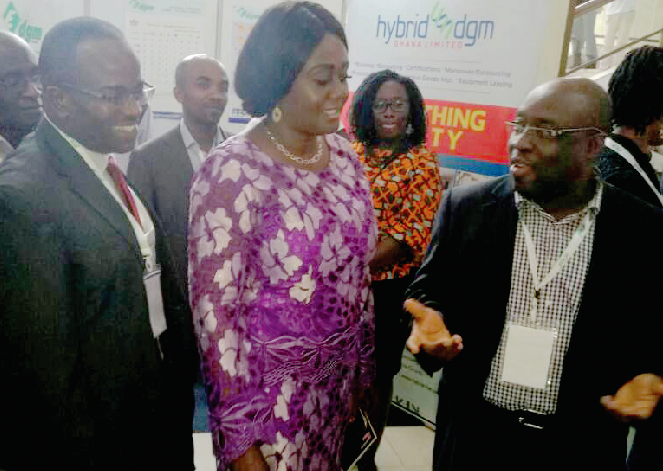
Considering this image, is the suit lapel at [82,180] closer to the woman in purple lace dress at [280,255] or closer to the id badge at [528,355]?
the woman in purple lace dress at [280,255]

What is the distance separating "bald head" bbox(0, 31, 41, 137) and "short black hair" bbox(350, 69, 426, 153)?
1.33 m

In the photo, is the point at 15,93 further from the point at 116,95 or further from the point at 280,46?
the point at 280,46

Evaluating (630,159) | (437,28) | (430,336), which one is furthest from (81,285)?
(437,28)

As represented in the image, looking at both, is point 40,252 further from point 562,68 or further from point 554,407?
point 562,68

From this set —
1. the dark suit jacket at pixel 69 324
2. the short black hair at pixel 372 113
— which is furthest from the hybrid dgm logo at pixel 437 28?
the dark suit jacket at pixel 69 324

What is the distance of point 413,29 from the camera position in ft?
11.1

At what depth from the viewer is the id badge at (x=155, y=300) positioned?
4.81 feet

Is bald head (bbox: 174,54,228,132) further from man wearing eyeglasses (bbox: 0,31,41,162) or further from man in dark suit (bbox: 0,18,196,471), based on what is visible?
man in dark suit (bbox: 0,18,196,471)

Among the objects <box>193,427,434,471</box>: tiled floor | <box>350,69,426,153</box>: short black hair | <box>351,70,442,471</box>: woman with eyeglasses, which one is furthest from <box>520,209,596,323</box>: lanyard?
<box>193,427,434,471</box>: tiled floor

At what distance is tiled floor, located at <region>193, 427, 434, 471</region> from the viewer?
277 cm

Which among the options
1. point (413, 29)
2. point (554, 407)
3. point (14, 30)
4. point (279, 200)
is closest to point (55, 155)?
point (279, 200)

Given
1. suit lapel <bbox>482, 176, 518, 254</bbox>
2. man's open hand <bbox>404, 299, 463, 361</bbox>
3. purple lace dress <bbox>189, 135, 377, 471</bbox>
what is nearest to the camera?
purple lace dress <bbox>189, 135, 377, 471</bbox>

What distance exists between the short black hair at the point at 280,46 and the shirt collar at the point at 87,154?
1.33 ft

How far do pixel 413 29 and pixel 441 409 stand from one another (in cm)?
240
